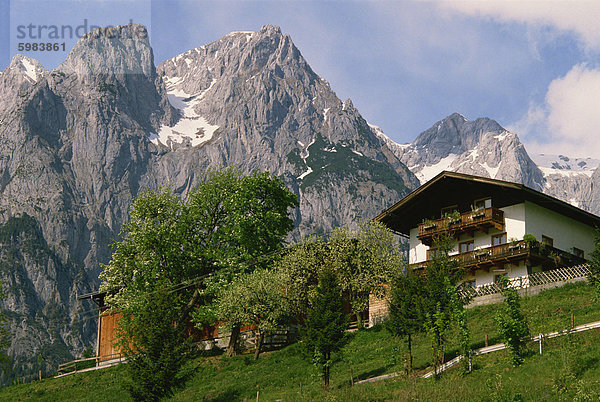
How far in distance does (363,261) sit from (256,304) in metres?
11.1

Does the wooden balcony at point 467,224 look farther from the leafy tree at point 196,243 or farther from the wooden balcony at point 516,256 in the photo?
the leafy tree at point 196,243

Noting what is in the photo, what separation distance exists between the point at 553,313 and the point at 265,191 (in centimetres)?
2948

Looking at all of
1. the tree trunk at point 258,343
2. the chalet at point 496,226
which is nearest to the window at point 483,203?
the chalet at point 496,226

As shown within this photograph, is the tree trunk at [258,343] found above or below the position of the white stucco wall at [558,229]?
below

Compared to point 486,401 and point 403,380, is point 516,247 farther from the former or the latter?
point 486,401

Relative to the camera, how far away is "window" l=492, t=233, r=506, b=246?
55500mm

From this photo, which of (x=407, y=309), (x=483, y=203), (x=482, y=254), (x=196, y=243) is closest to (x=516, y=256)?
(x=482, y=254)

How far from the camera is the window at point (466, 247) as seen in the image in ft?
190

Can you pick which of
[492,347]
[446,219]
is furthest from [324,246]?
[492,347]

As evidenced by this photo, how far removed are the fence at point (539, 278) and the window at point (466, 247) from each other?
484 centimetres

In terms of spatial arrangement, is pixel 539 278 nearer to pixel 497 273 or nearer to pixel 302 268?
pixel 497 273

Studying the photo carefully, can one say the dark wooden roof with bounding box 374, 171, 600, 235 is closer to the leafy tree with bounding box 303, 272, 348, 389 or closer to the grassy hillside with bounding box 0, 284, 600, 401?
the grassy hillside with bounding box 0, 284, 600, 401

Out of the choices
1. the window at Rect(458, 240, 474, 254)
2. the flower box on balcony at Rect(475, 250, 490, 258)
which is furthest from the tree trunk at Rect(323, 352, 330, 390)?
the window at Rect(458, 240, 474, 254)

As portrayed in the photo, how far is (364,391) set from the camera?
32000mm
